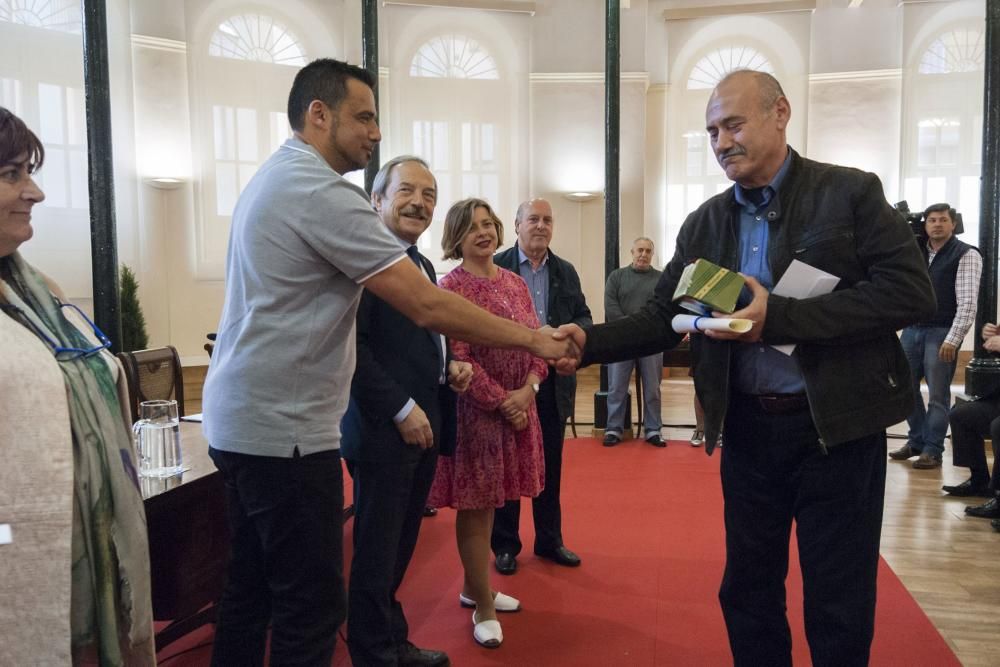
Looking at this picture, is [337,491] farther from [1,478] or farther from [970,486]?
[970,486]

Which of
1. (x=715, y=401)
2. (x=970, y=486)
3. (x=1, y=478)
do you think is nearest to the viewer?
(x=1, y=478)

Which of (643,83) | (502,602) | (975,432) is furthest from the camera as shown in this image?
(643,83)

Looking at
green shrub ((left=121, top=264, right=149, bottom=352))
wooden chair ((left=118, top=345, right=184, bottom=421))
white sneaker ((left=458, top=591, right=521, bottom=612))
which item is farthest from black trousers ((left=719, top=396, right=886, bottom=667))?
green shrub ((left=121, top=264, right=149, bottom=352))

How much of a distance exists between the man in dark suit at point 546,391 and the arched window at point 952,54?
8.46 meters

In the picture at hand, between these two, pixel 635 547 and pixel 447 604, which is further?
pixel 635 547

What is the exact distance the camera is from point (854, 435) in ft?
5.42

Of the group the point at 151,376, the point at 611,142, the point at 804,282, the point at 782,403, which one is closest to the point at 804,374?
the point at 782,403

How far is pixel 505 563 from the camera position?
323cm

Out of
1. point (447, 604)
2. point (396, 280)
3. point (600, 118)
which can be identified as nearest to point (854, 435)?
point (396, 280)

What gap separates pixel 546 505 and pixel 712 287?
6.15ft

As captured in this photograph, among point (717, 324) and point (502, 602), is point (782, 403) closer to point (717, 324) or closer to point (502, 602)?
point (717, 324)

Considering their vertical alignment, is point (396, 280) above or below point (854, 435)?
above

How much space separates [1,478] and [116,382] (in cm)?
28

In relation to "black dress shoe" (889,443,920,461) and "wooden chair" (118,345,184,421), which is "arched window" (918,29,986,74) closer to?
"black dress shoe" (889,443,920,461)
